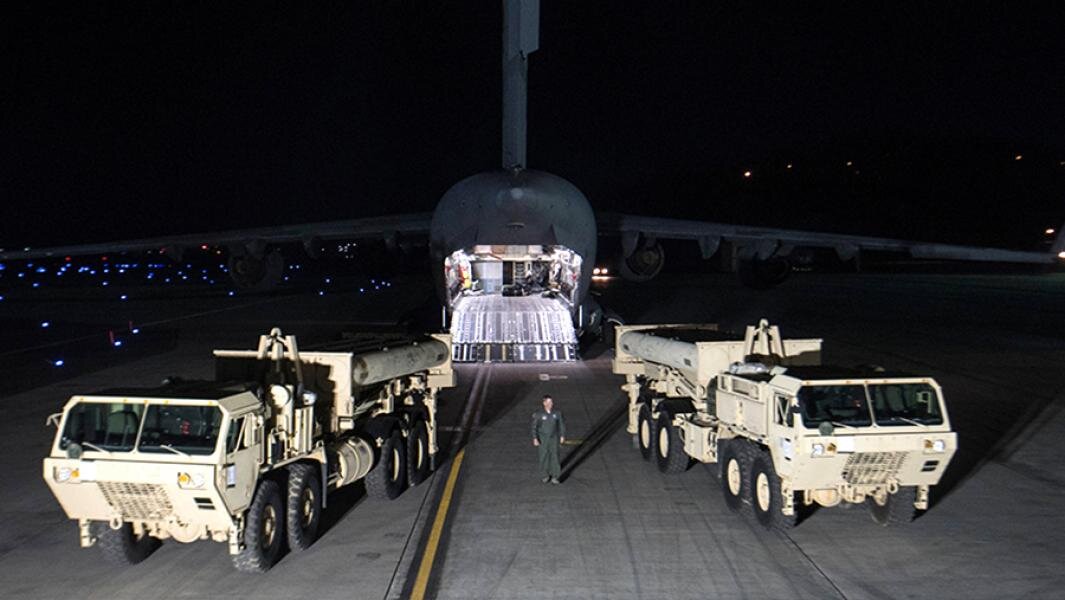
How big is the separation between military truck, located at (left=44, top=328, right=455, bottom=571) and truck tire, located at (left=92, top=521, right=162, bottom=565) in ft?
0.05

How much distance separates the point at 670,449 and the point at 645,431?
1.34 metres

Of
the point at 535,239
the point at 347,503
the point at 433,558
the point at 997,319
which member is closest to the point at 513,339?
the point at 535,239

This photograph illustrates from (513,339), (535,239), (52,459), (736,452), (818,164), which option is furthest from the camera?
(818,164)

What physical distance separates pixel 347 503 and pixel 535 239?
12787mm

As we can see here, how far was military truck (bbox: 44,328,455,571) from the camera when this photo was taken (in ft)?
28.8

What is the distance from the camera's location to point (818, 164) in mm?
117062

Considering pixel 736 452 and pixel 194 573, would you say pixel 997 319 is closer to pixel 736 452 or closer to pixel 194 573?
pixel 736 452

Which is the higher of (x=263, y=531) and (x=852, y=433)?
(x=852, y=433)

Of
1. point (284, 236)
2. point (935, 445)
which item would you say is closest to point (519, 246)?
point (284, 236)

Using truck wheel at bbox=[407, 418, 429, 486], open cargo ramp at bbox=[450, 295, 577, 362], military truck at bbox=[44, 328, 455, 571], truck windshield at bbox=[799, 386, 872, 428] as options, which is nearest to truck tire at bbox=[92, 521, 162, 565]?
military truck at bbox=[44, 328, 455, 571]

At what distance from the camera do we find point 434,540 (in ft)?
35.1

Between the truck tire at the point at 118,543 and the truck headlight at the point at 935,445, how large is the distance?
851cm

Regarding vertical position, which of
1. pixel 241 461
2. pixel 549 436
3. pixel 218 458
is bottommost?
pixel 549 436

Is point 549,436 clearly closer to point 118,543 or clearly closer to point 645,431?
point 645,431
